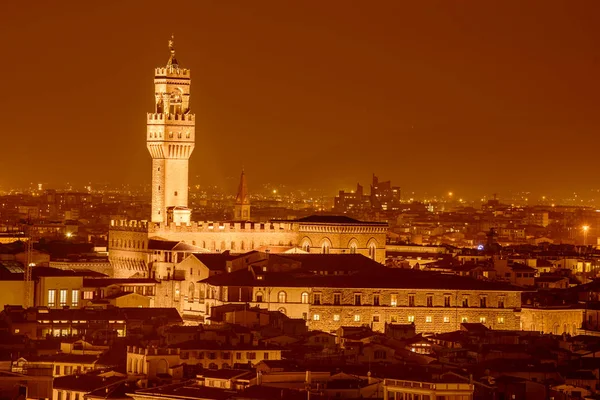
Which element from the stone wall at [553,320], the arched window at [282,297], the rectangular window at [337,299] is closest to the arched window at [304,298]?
the arched window at [282,297]

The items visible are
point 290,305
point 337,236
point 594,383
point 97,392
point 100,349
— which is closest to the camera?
point 97,392

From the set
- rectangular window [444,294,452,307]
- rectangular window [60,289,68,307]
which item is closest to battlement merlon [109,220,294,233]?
rectangular window [60,289,68,307]

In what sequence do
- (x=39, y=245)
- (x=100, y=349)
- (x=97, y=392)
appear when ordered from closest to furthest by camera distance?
(x=97, y=392)
(x=100, y=349)
(x=39, y=245)

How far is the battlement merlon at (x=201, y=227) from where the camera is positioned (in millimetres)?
99938

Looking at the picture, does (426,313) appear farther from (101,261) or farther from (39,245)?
(39,245)

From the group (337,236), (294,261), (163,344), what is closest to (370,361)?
(163,344)

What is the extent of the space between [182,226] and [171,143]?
467 cm

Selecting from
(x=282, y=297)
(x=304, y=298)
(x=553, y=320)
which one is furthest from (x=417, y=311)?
(x=553, y=320)

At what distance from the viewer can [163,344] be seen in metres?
70.9

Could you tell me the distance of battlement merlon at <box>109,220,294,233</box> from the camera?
99.9 m

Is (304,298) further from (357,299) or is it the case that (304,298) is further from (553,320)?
(553,320)

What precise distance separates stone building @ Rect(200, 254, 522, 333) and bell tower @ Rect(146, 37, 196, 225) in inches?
612

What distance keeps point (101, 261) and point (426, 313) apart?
22.4m

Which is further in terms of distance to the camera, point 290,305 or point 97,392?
point 290,305
